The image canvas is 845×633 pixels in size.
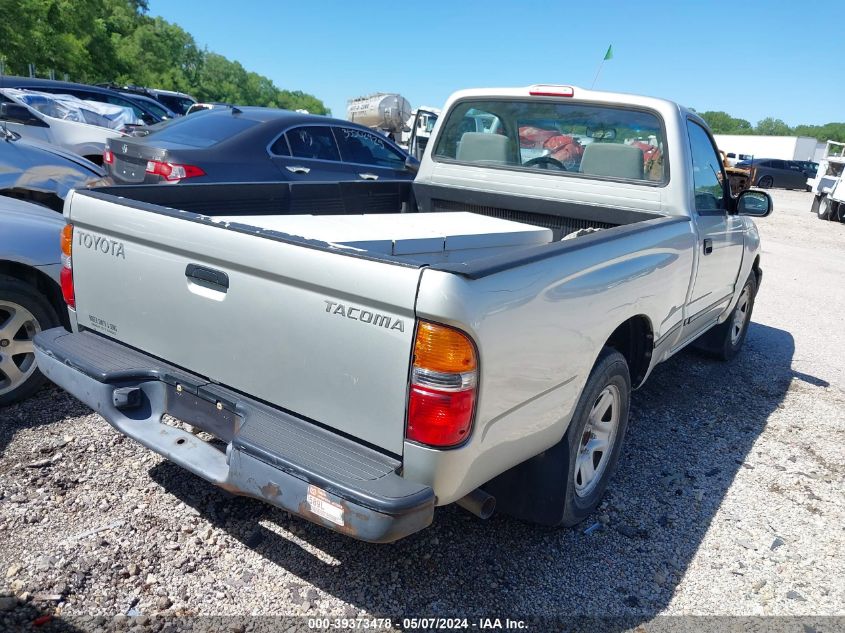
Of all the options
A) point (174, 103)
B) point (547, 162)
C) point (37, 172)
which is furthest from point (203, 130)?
point (174, 103)

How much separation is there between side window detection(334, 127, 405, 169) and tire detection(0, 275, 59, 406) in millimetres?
4267

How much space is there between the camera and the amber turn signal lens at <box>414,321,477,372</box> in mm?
1916

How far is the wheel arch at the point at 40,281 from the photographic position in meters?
3.76

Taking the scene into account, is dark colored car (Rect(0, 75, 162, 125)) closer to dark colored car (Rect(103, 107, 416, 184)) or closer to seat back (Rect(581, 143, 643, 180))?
dark colored car (Rect(103, 107, 416, 184))

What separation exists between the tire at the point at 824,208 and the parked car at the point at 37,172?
19.9 metres

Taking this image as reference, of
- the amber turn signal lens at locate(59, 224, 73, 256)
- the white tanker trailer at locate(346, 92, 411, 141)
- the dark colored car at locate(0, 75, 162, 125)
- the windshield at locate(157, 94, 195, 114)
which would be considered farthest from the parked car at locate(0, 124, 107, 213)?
the white tanker trailer at locate(346, 92, 411, 141)

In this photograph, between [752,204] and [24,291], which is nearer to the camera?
[24,291]

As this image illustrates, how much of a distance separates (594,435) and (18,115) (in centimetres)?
903

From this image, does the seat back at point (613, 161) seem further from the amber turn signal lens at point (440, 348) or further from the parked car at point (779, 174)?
the parked car at point (779, 174)

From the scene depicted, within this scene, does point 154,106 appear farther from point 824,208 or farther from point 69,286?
point 824,208

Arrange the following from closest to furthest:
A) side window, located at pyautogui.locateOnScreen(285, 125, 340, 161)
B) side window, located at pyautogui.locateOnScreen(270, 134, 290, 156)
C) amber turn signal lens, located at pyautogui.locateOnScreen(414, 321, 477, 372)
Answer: amber turn signal lens, located at pyautogui.locateOnScreen(414, 321, 477, 372)
side window, located at pyautogui.locateOnScreen(270, 134, 290, 156)
side window, located at pyautogui.locateOnScreen(285, 125, 340, 161)

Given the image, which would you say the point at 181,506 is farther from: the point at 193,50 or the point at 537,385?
the point at 193,50

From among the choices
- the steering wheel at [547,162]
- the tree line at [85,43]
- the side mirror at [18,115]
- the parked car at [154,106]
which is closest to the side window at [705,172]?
the steering wheel at [547,162]

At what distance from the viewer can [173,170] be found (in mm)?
5953
